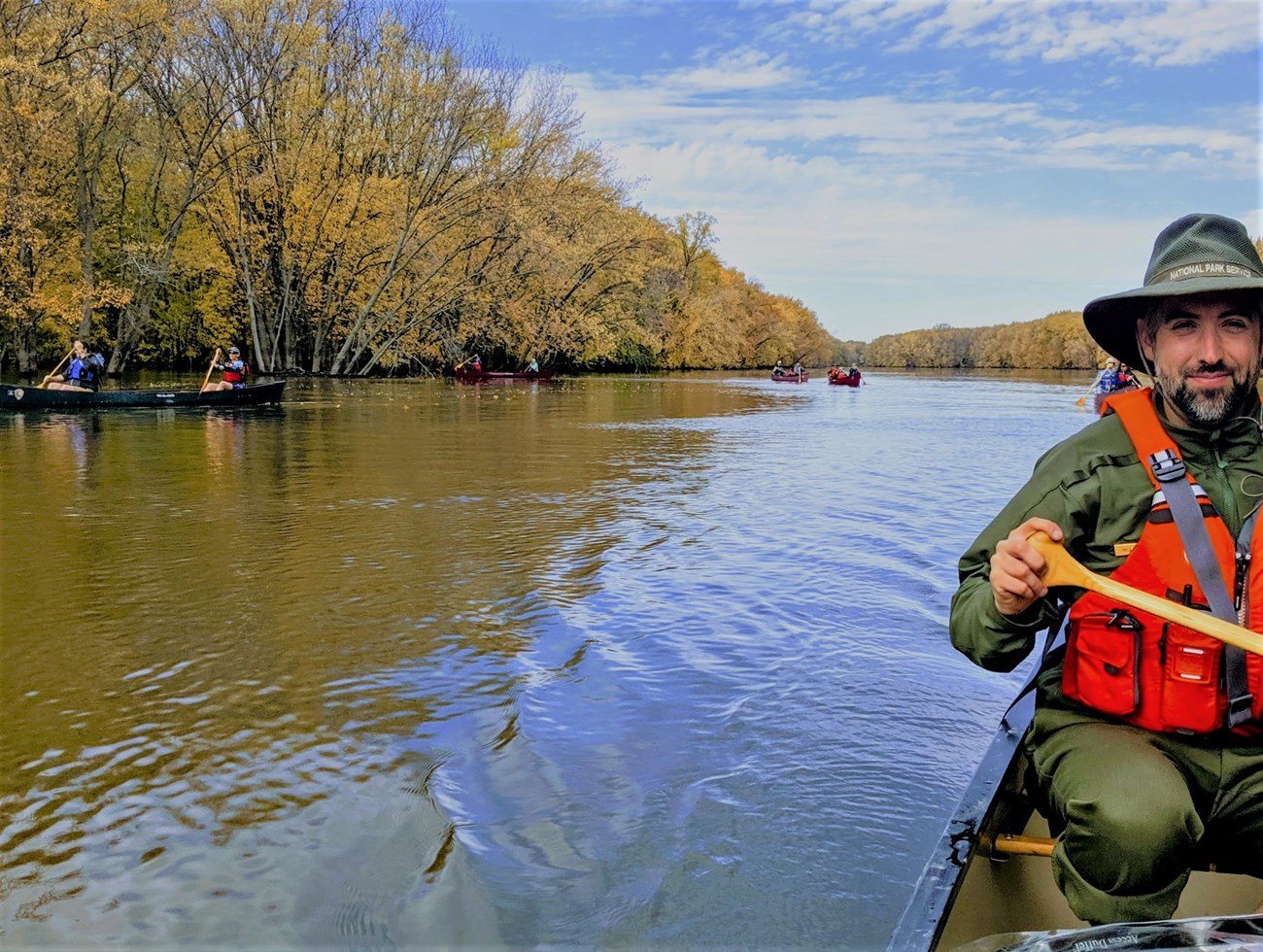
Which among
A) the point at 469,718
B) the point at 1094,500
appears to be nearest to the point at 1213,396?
the point at 1094,500

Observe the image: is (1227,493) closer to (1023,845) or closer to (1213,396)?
(1213,396)

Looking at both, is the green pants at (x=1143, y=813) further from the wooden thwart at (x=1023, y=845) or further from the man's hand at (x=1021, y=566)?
the man's hand at (x=1021, y=566)

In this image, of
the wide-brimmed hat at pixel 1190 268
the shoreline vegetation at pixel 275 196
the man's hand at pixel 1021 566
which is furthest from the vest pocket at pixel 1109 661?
the shoreline vegetation at pixel 275 196

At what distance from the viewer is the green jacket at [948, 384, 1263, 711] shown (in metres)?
2.49

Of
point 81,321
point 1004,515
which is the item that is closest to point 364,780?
point 1004,515

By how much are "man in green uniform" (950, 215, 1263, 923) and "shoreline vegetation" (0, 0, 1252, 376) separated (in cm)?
3163

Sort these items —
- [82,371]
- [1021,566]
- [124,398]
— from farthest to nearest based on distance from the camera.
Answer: [82,371] < [124,398] < [1021,566]

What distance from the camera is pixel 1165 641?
2398 millimetres

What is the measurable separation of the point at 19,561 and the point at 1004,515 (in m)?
7.80

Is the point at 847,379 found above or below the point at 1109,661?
above

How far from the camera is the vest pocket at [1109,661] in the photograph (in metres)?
2.41

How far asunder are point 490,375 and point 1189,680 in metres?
44.9

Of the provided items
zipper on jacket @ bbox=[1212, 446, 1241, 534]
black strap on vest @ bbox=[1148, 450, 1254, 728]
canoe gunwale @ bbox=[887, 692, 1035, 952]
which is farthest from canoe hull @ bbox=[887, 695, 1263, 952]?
→ zipper on jacket @ bbox=[1212, 446, 1241, 534]

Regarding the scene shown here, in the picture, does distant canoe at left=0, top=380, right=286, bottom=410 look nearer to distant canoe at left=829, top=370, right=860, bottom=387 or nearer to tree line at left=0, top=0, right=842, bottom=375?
tree line at left=0, top=0, right=842, bottom=375
